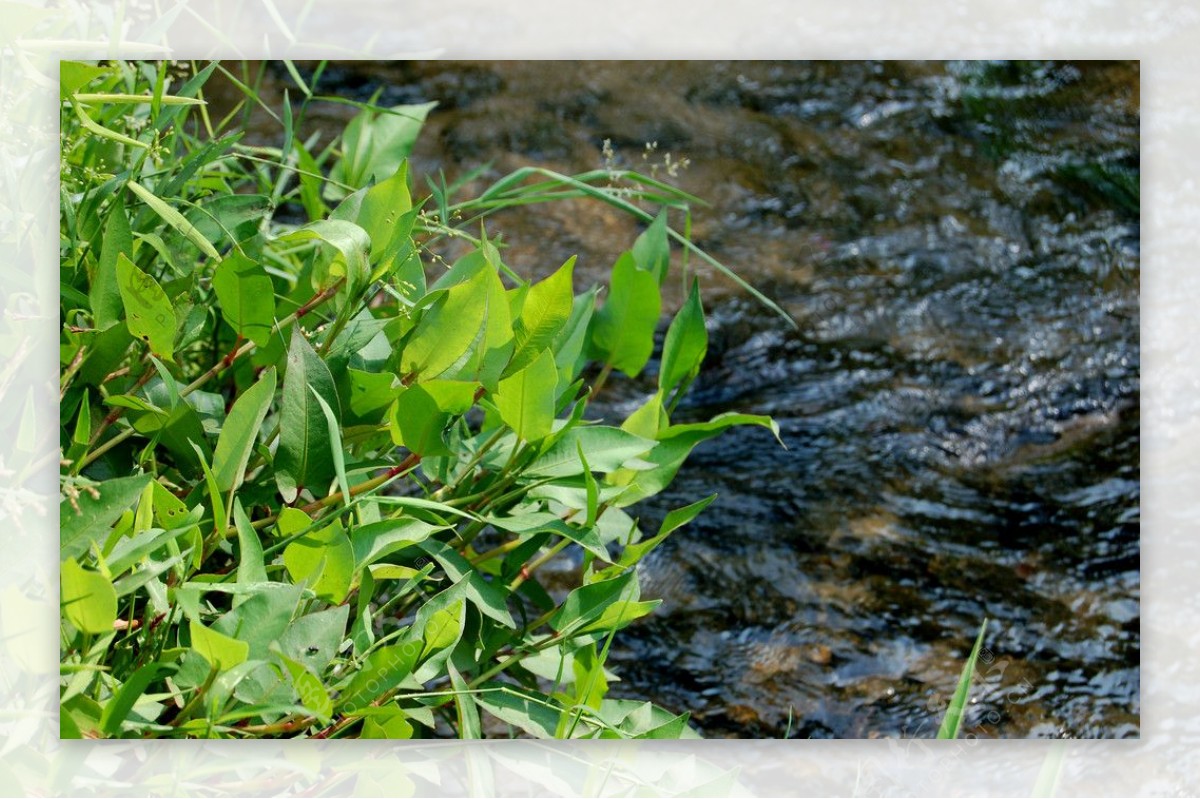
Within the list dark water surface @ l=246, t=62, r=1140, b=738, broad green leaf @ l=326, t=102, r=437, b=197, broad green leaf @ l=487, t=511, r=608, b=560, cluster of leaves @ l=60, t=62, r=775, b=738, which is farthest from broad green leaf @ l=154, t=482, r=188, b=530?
dark water surface @ l=246, t=62, r=1140, b=738

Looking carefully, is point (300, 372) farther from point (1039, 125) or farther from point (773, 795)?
point (1039, 125)

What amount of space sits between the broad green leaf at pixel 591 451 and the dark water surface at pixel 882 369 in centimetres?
48

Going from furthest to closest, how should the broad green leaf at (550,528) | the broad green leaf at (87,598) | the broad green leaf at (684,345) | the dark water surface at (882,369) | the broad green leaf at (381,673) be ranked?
1. the dark water surface at (882,369)
2. the broad green leaf at (684,345)
3. the broad green leaf at (550,528)
4. the broad green leaf at (381,673)
5. the broad green leaf at (87,598)

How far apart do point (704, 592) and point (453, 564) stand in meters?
0.58

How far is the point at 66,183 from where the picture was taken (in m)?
1.00

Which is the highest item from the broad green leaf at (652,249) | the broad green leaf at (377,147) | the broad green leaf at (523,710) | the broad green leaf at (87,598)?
the broad green leaf at (377,147)

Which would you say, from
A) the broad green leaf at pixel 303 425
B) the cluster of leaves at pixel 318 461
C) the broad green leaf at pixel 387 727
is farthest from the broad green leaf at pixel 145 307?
the broad green leaf at pixel 387 727

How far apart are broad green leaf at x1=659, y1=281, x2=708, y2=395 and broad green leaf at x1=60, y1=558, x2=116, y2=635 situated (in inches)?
19.6

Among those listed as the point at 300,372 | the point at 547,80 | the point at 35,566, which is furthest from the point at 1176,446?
the point at 547,80

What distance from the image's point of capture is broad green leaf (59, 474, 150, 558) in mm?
810

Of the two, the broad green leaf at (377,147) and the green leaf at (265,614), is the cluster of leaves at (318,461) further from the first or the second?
the broad green leaf at (377,147)

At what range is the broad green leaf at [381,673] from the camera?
0.82 m

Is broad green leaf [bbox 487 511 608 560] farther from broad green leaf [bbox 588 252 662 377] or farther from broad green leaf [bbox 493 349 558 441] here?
broad green leaf [bbox 588 252 662 377]

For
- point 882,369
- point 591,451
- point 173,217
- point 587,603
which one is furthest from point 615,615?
point 882,369
